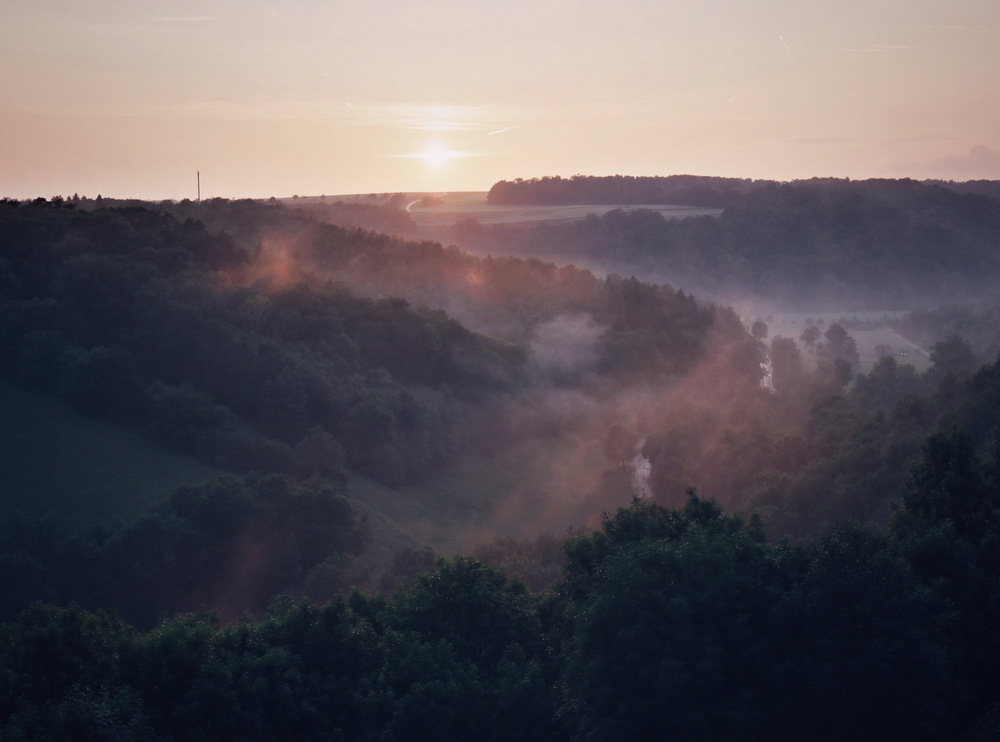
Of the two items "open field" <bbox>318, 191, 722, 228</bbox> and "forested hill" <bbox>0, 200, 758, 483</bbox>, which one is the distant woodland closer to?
"forested hill" <bbox>0, 200, 758, 483</bbox>

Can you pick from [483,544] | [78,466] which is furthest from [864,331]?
[78,466]

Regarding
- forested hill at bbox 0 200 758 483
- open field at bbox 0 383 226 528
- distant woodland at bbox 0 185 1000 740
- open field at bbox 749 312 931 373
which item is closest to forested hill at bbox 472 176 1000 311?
open field at bbox 749 312 931 373

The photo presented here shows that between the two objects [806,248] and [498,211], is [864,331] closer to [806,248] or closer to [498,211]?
[806,248]

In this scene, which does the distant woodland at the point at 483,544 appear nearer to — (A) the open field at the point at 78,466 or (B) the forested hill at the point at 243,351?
(B) the forested hill at the point at 243,351

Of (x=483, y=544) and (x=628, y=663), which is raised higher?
(x=628, y=663)

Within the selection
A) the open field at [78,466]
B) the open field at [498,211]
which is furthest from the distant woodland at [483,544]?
the open field at [498,211]
